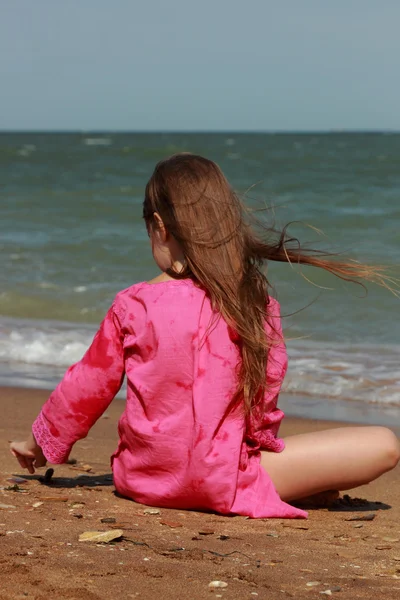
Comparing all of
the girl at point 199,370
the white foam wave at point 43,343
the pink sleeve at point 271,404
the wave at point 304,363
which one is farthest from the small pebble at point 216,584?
the white foam wave at point 43,343

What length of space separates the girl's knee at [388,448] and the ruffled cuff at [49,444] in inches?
39.4

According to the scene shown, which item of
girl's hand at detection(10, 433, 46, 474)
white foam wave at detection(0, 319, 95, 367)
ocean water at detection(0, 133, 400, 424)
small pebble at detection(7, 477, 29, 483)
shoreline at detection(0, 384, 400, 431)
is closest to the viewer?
girl's hand at detection(10, 433, 46, 474)

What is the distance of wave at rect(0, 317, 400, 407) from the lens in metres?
5.10

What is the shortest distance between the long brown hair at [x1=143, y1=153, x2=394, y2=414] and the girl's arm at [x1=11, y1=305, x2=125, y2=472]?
0.31m

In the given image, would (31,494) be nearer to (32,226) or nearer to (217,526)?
(217,526)

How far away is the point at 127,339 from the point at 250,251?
463mm

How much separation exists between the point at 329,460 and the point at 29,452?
3.18ft

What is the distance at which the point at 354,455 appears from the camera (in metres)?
2.93

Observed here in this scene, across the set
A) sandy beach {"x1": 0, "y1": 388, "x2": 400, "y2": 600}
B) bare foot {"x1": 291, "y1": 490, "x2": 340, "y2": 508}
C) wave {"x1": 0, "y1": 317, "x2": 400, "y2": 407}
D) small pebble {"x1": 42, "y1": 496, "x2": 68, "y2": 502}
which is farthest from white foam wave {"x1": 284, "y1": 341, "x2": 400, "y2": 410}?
small pebble {"x1": 42, "y1": 496, "x2": 68, "y2": 502}

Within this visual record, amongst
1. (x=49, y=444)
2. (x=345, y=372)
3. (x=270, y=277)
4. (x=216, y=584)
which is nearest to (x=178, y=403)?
(x=49, y=444)

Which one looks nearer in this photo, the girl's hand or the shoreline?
the girl's hand

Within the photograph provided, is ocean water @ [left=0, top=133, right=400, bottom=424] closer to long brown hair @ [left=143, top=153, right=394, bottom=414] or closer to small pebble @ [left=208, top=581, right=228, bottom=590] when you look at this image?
long brown hair @ [left=143, top=153, right=394, bottom=414]

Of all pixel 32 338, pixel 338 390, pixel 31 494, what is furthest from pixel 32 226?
pixel 31 494

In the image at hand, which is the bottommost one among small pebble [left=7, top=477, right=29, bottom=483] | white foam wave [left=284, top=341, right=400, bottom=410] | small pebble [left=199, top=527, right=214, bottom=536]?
white foam wave [left=284, top=341, right=400, bottom=410]
